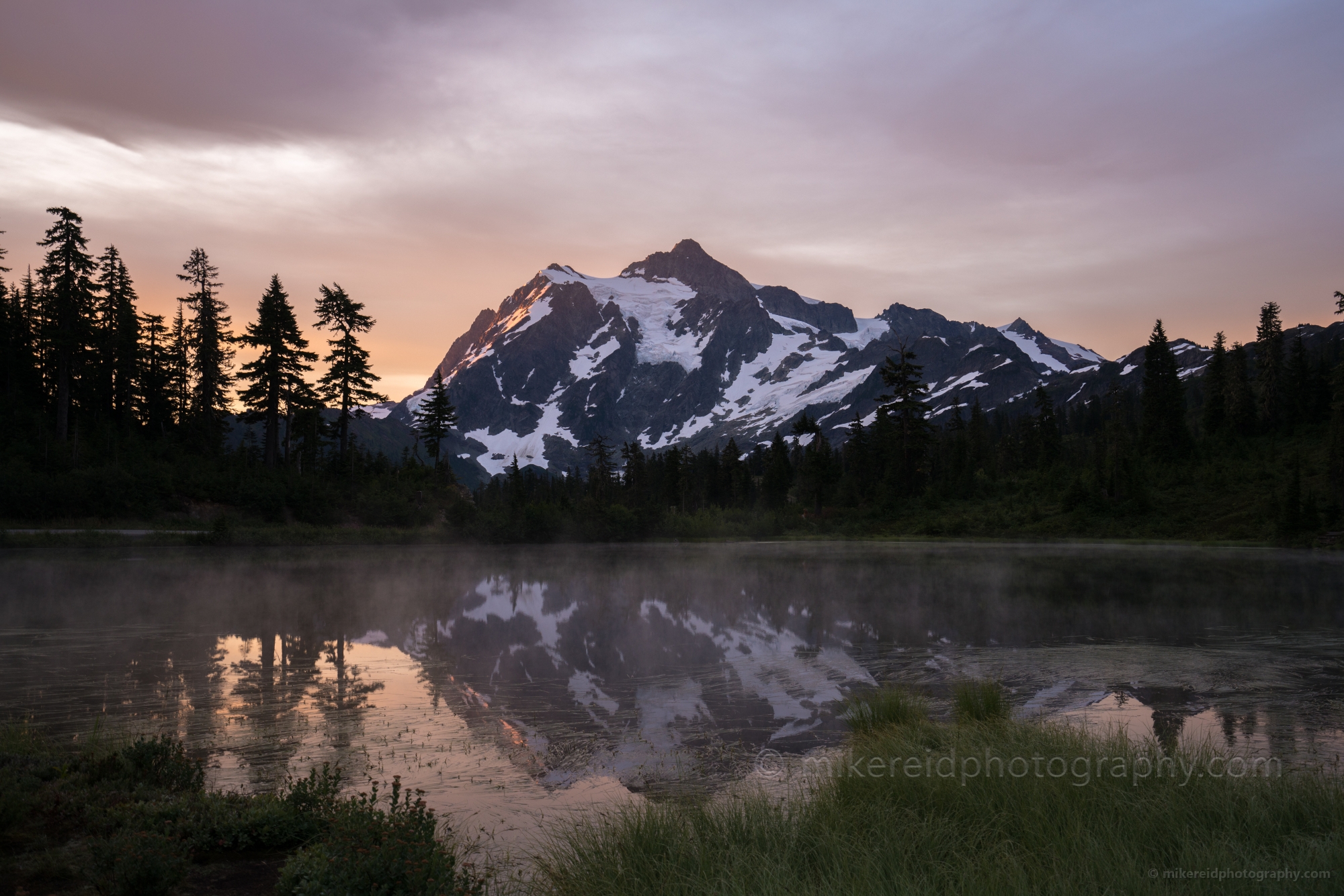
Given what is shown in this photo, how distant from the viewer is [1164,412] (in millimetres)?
78500

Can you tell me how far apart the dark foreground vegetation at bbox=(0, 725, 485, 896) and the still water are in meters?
1.23

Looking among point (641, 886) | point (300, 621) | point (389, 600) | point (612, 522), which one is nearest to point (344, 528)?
point (612, 522)

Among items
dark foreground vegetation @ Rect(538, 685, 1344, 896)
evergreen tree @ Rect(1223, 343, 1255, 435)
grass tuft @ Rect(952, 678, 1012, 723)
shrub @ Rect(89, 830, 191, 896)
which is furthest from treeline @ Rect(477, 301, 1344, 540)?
shrub @ Rect(89, 830, 191, 896)

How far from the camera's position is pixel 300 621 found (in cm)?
2383

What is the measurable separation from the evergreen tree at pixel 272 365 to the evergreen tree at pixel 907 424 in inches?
2224

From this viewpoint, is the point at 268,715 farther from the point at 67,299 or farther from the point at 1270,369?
the point at 1270,369

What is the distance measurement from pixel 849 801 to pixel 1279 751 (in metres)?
6.50

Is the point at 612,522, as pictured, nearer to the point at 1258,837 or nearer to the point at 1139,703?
the point at 1139,703

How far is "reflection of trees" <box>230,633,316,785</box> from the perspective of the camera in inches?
419

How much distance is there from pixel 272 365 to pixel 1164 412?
82.3m

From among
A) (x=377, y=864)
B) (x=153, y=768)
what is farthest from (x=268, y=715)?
(x=377, y=864)

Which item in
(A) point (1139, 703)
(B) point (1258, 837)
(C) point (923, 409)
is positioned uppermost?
(C) point (923, 409)

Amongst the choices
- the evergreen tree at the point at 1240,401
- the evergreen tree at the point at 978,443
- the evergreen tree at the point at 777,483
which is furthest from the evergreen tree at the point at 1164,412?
the evergreen tree at the point at 777,483

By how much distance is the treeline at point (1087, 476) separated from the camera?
64125 mm
